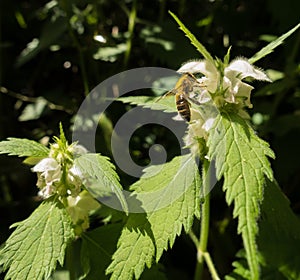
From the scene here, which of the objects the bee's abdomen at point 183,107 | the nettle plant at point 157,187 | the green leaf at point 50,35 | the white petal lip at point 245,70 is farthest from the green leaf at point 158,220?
the green leaf at point 50,35

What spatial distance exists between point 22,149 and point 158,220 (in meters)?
0.31

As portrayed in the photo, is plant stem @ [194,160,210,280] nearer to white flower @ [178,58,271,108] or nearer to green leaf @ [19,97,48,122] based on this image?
white flower @ [178,58,271,108]

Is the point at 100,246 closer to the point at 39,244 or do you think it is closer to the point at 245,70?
the point at 39,244

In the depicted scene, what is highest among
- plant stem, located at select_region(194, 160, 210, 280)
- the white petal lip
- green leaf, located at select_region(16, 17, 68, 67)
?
green leaf, located at select_region(16, 17, 68, 67)

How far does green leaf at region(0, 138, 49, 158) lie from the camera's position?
3.35 feet

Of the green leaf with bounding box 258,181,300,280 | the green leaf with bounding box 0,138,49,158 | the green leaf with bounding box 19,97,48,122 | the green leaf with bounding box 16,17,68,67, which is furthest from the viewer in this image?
the green leaf with bounding box 19,97,48,122

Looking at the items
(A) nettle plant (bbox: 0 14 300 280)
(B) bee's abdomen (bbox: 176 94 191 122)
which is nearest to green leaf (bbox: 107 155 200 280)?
(A) nettle plant (bbox: 0 14 300 280)

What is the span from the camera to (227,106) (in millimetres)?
969

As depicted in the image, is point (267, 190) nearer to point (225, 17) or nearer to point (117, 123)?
point (117, 123)

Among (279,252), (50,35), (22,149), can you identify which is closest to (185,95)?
(22,149)

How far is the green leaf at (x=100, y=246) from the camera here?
1157mm

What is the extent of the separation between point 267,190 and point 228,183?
321 mm

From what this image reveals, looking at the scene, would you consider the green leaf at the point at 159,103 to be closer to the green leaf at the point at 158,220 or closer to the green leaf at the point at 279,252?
the green leaf at the point at 158,220

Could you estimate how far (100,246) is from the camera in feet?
3.84
